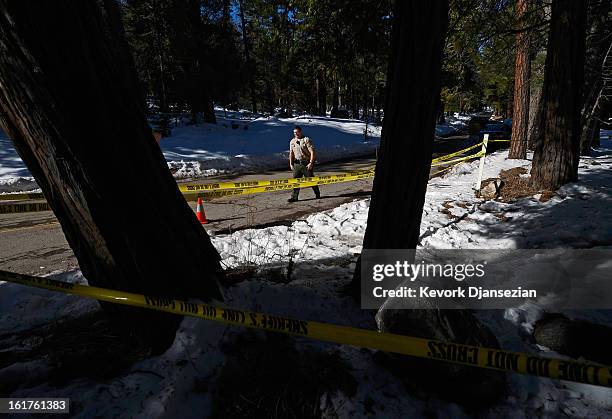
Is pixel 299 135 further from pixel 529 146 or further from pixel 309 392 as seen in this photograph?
pixel 529 146

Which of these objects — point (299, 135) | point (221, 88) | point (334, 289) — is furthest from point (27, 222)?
point (221, 88)

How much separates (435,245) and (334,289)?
241 centimetres

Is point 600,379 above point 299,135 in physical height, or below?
below

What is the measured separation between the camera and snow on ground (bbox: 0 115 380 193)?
12.5 meters

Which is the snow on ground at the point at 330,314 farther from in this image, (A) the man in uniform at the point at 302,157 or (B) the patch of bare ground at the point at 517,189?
(A) the man in uniform at the point at 302,157

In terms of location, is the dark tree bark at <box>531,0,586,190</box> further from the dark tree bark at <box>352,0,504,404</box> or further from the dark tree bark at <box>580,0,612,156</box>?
the dark tree bark at <box>352,0,504,404</box>

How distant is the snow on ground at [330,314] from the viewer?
224cm

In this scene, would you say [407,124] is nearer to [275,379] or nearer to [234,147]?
[275,379]

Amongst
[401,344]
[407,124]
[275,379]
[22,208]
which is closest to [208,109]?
[22,208]

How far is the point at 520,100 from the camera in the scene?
480 inches

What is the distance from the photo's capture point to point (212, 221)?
6891 millimetres

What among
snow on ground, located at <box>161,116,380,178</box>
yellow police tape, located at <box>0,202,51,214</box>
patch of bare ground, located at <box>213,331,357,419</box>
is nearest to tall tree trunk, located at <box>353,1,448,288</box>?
patch of bare ground, located at <box>213,331,357,419</box>

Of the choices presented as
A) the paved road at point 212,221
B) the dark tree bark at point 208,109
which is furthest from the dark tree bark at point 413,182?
the dark tree bark at point 208,109

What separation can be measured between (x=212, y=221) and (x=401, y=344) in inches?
217
